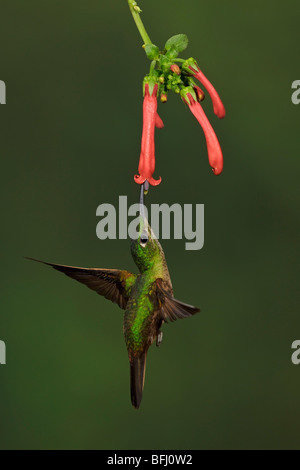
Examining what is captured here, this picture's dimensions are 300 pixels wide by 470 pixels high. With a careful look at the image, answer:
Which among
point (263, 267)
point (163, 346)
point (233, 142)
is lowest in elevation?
point (163, 346)

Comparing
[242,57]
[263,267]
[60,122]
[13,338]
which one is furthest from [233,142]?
[13,338]

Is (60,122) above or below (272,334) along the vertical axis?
above

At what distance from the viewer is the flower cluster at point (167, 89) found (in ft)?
4.46

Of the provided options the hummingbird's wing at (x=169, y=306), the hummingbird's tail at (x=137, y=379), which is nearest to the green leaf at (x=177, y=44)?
the hummingbird's wing at (x=169, y=306)

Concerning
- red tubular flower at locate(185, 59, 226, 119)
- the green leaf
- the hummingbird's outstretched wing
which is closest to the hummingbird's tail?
the hummingbird's outstretched wing

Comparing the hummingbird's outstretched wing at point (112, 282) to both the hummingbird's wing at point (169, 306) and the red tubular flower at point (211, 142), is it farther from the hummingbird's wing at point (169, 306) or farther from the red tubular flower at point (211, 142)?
the red tubular flower at point (211, 142)

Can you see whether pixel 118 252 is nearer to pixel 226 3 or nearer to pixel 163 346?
pixel 163 346

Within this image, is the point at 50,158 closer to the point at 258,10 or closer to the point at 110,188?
the point at 110,188

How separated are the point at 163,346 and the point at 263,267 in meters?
0.61

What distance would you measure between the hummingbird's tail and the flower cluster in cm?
51

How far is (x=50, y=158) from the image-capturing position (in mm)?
3275

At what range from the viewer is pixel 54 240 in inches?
127

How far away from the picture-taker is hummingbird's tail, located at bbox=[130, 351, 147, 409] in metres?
1.59

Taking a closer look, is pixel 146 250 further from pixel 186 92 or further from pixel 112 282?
pixel 186 92
